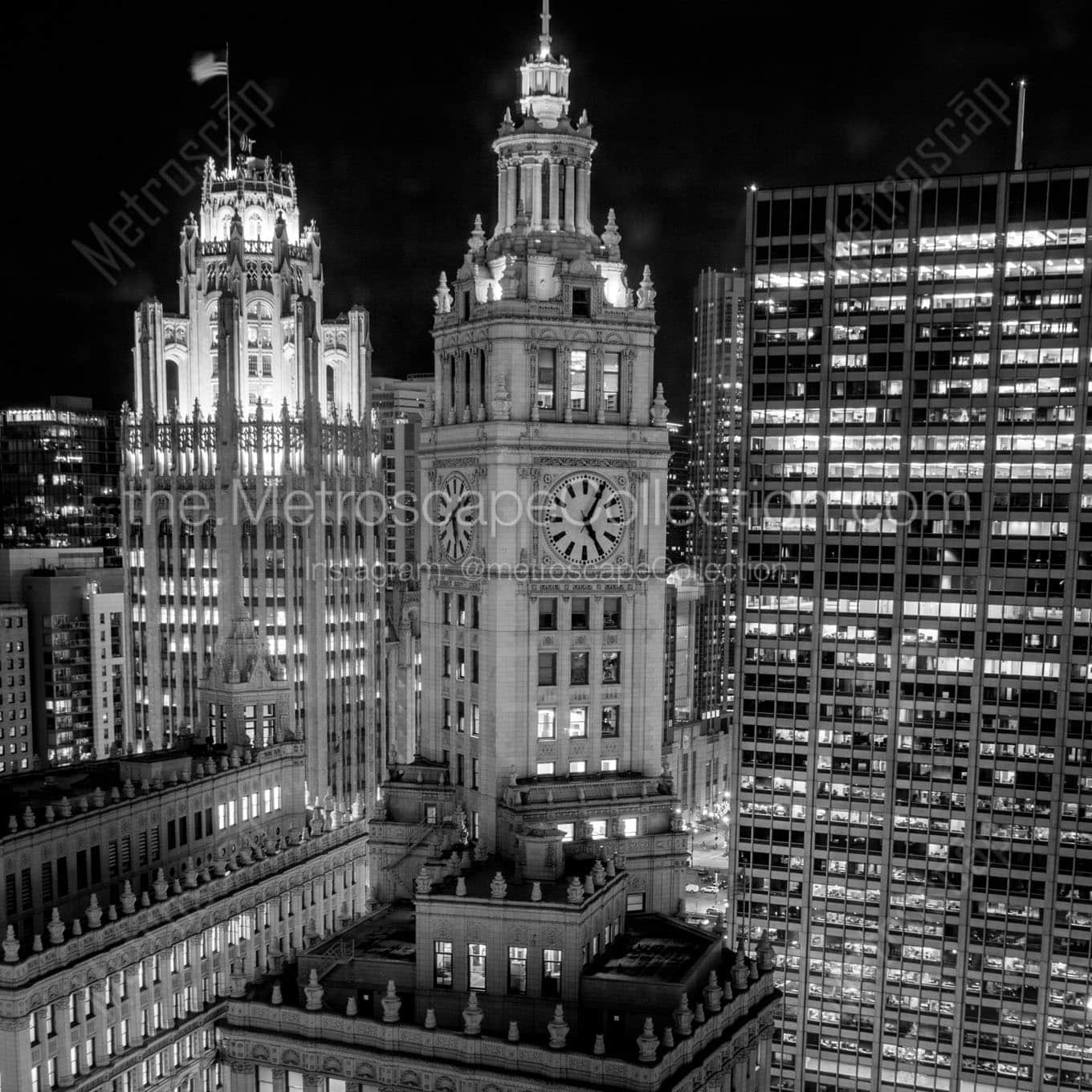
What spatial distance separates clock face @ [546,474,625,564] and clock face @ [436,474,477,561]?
5.89m

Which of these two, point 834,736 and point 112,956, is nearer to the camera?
point 112,956

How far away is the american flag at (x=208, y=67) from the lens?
5468 inches

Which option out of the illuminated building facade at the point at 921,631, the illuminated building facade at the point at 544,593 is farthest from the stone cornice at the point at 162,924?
the illuminated building facade at the point at 921,631

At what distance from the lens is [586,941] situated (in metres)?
72.2

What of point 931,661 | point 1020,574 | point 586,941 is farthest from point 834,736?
point 586,941

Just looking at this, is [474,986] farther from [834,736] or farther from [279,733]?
[834,736]

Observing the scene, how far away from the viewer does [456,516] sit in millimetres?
92688

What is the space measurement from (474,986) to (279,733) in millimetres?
84310

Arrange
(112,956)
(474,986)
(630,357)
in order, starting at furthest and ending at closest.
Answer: (112,956), (630,357), (474,986)

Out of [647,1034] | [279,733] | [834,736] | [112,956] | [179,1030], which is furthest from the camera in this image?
[834,736]

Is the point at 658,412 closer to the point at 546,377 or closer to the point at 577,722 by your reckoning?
the point at 546,377

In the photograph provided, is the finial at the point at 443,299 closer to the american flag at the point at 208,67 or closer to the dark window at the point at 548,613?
the dark window at the point at 548,613

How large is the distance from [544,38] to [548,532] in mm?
37658

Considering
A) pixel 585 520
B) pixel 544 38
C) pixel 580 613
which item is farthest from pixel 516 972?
pixel 544 38
